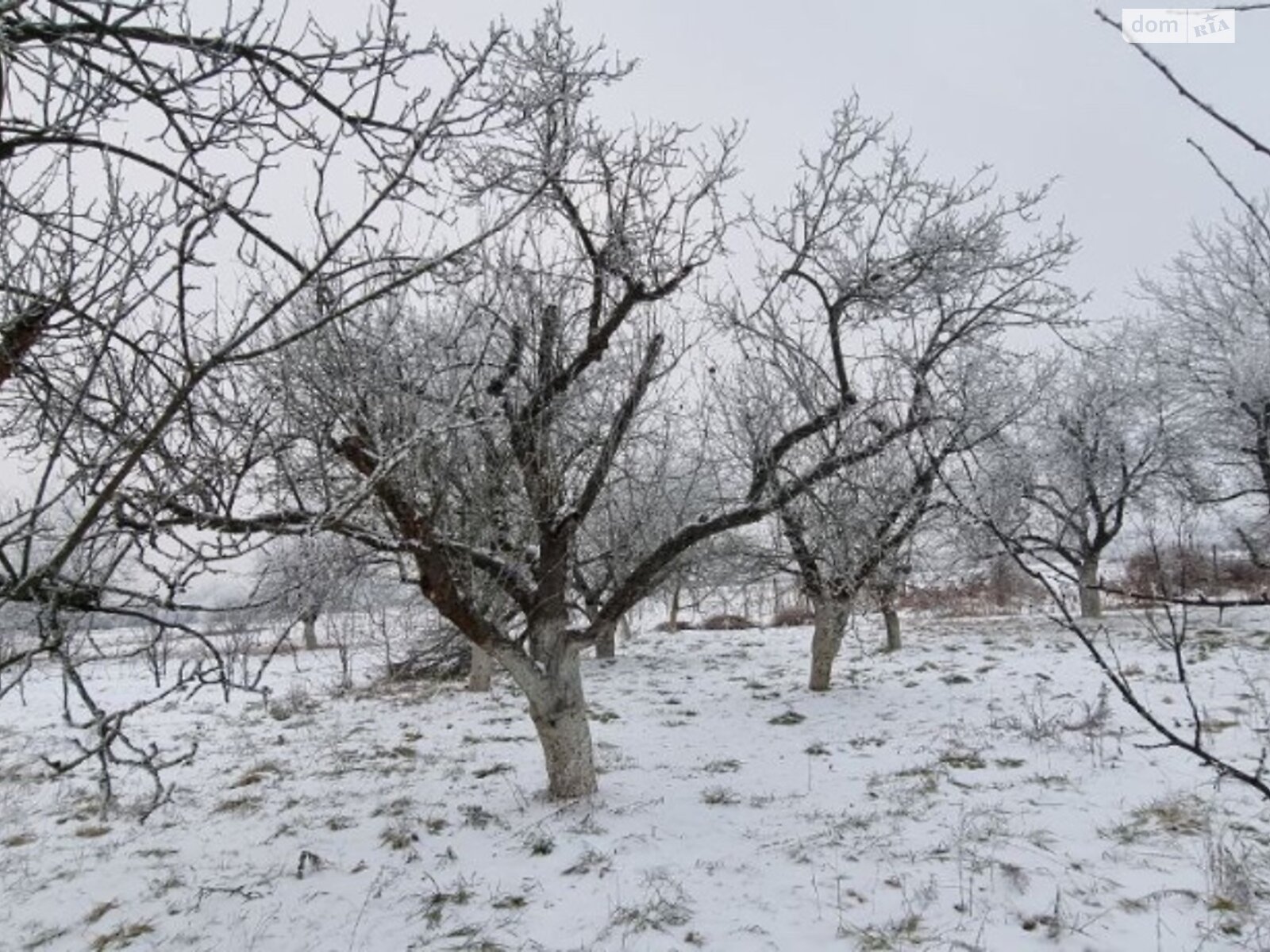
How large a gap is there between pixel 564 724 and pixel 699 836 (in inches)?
54.3

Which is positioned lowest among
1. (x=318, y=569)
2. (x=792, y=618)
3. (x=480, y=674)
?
(x=792, y=618)

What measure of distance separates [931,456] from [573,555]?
6047mm

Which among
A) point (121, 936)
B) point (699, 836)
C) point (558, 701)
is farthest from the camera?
point (558, 701)

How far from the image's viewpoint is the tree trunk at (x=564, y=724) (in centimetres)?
636

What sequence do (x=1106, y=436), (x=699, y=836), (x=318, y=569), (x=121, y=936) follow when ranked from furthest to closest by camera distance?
1. (x=1106, y=436)
2. (x=318, y=569)
3. (x=699, y=836)
4. (x=121, y=936)

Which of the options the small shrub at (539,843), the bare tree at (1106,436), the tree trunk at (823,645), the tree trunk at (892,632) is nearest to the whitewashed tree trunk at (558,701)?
the small shrub at (539,843)

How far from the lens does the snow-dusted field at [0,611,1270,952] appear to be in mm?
4398

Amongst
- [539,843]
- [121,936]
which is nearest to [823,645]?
[539,843]

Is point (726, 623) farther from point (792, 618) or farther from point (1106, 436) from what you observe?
point (1106, 436)

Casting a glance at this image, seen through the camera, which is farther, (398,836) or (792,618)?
(792,618)

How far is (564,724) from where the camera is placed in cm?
644

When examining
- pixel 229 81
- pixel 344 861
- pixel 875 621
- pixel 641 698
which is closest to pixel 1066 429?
pixel 875 621

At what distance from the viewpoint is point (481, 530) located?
600 cm

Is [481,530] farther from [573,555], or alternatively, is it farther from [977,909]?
[977,909]
